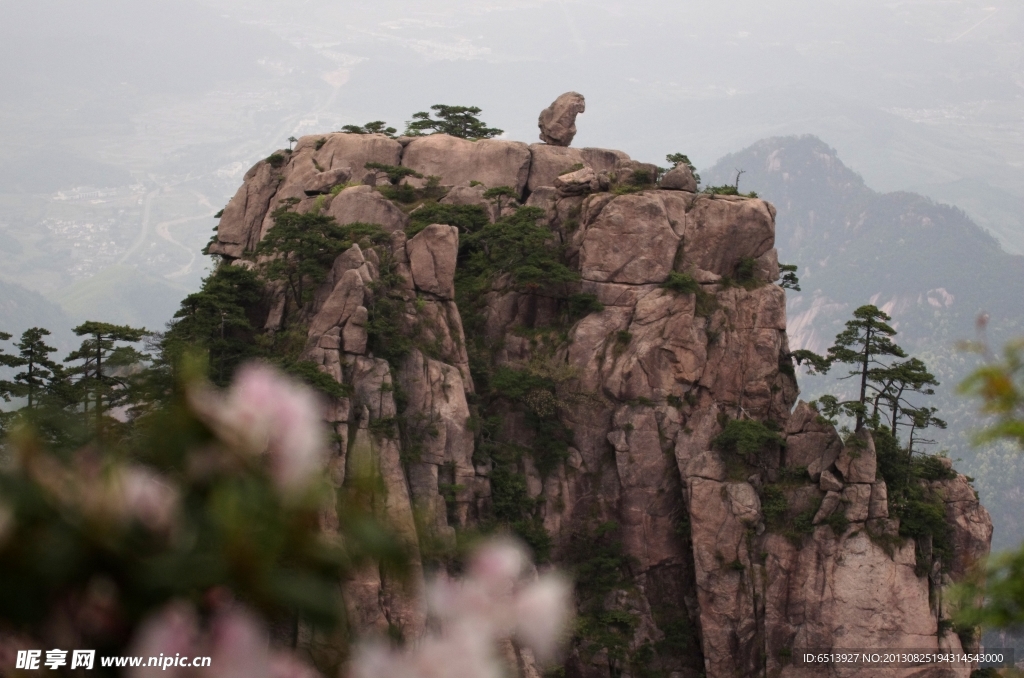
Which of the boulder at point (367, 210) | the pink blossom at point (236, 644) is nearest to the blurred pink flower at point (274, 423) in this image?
the pink blossom at point (236, 644)

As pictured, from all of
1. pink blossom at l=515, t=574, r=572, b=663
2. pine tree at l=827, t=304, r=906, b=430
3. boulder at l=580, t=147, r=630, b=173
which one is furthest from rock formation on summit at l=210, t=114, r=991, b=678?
pink blossom at l=515, t=574, r=572, b=663

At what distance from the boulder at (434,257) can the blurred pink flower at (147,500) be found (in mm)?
30046

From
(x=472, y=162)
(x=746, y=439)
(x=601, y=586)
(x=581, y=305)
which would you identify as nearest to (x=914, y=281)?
(x=472, y=162)

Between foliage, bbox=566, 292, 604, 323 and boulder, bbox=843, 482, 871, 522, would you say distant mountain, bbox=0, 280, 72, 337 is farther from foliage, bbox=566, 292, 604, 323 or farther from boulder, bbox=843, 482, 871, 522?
boulder, bbox=843, 482, 871, 522

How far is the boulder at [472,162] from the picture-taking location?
39.5 metres

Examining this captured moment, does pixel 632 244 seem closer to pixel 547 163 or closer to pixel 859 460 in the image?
pixel 547 163

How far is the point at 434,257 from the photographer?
32969 millimetres

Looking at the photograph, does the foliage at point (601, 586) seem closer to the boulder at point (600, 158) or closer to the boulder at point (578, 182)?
the boulder at point (578, 182)

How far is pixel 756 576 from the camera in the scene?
3288 cm

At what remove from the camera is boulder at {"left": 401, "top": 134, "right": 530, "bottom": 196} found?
3950 cm

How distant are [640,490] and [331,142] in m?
17.6

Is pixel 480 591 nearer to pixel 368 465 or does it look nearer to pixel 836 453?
pixel 368 465

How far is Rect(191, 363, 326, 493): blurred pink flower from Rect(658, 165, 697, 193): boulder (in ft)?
113

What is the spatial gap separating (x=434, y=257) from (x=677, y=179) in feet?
30.1
